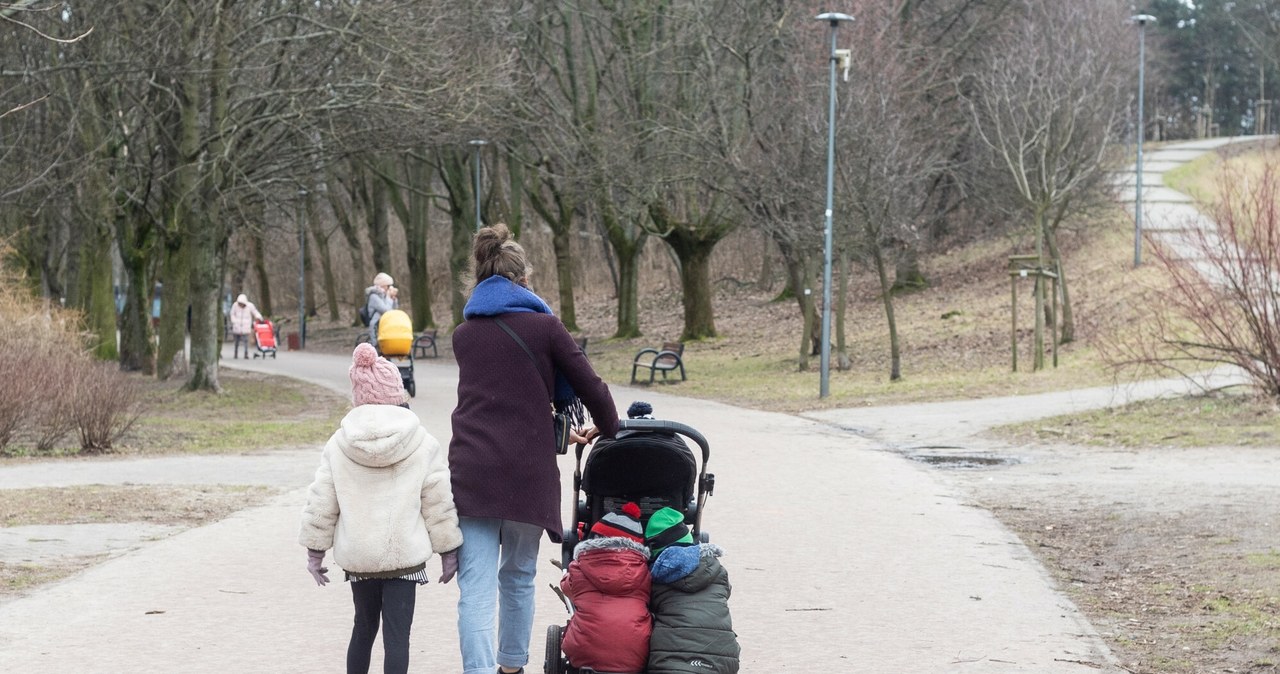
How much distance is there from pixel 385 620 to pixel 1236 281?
14605mm

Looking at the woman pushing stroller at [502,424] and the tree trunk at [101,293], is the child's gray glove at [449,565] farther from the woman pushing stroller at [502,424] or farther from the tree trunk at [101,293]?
the tree trunk at [101,293]

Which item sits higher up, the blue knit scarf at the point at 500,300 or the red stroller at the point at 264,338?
the blue knit scarf at the point at 500,300

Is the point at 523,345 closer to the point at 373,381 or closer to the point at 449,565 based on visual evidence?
the point at 373,381

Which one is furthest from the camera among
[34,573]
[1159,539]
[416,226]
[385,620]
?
[416,226]

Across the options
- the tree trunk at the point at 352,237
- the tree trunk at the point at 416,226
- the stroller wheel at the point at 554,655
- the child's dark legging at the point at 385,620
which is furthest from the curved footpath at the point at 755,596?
the tree trunk at the point at 352,237

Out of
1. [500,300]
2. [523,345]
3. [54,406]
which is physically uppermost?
[500,300]

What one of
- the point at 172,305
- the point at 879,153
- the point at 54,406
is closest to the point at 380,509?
the point at 54,406

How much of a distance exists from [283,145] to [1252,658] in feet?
70.6

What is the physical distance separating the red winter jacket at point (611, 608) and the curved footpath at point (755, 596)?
4.02ft

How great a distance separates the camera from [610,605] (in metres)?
5.57

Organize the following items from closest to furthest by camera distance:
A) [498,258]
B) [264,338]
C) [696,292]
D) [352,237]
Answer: [498,258] → [696,292] → [264,338] → [352,237]

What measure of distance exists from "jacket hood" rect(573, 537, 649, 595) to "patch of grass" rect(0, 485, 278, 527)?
256 inches

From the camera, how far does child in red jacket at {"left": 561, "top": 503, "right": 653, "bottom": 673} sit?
18.2 ft

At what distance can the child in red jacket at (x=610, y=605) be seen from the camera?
218 inches
